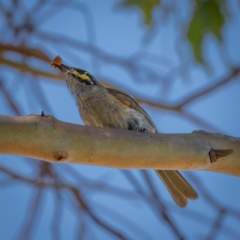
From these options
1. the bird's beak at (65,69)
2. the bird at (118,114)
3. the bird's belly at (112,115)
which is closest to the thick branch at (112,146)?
the bird at (118,114)

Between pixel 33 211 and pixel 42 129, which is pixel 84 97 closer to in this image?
pixel 33 211

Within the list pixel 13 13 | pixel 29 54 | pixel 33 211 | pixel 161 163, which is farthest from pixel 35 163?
pixel 161 163

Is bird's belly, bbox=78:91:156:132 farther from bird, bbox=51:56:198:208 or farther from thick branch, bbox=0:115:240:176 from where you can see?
thick branch, bbox=0:115:240:176

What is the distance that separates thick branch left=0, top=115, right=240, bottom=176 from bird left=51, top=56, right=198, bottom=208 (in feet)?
2.19

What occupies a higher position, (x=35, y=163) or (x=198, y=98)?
(x=198, y=98)

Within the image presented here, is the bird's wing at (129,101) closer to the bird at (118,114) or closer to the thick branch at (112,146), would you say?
the bird at (118,114)

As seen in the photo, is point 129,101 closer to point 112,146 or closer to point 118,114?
point 118,114

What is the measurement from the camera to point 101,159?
3297 millimetres

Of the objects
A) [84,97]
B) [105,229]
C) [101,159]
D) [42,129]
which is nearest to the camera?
[42,129]

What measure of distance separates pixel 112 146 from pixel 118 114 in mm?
1196

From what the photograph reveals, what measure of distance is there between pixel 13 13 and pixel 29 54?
0.51 meters

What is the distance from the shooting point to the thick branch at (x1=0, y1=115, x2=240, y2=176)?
10.0 ft

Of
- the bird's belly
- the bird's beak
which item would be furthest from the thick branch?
the bird's beak

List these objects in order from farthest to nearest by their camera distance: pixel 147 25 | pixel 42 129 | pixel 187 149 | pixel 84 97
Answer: pixel 147 25, pixel 84 97, pixel 187 149, pixel 42 129
